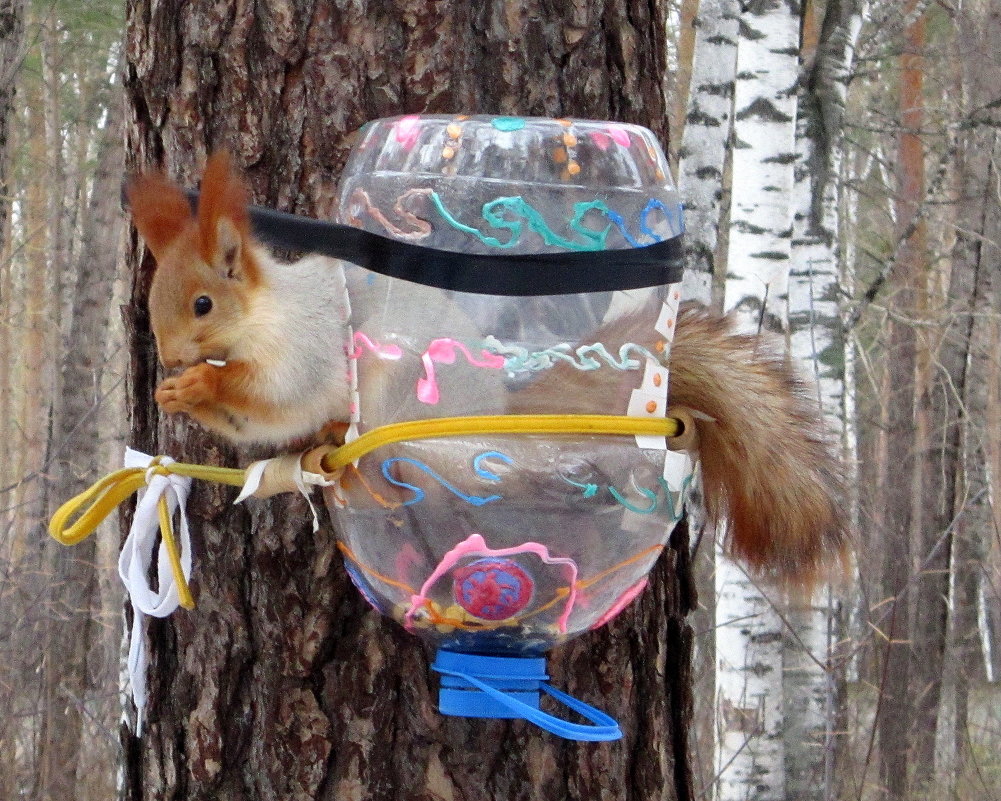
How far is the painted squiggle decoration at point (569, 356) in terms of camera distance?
1114 mm

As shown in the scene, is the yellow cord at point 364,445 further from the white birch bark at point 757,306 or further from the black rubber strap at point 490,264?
the white birch bark at point 757,306

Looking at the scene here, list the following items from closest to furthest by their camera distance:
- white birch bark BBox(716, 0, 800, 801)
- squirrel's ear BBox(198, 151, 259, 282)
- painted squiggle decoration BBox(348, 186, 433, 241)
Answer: squirrel's ear BBox(198, 151, 259, 282), painted squiggle decoration BBox(348, 186, 433, 241), white birch bark BBox(716, 0, 800, 801)

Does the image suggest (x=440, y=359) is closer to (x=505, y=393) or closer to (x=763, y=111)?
(x=505, y=393)

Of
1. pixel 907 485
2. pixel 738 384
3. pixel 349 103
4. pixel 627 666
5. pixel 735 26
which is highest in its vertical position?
pixel 735 26

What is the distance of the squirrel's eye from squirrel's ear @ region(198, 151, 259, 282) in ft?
0.10

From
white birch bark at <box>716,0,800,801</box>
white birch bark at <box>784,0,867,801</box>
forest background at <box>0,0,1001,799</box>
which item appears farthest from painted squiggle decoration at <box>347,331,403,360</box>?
white birch bark at <box>784,0,867,801</box>

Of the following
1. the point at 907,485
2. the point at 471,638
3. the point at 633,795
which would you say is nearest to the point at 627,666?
the point at 633,795

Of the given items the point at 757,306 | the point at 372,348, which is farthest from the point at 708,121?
the point at 372,348

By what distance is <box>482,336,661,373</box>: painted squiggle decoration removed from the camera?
1.11 m

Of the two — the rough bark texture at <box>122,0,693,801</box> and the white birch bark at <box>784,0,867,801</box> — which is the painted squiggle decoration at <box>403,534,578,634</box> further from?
the white birch bark at <box>784,0,867,801</box>

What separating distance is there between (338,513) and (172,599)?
221 millimetres

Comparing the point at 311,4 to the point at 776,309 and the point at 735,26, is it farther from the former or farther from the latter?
the point at 735,26

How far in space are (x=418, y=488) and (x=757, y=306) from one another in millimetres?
2922

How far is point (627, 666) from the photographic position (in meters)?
1.42
